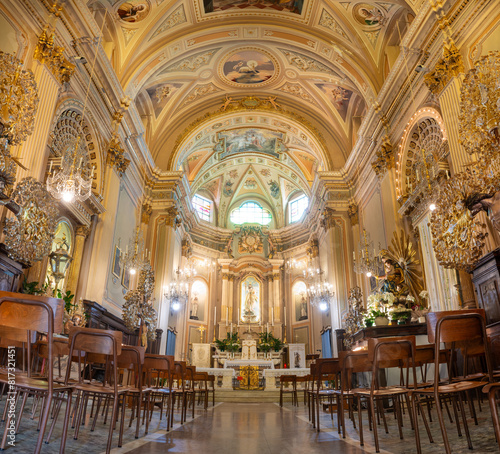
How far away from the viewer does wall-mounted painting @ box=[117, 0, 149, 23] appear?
10.9 metres

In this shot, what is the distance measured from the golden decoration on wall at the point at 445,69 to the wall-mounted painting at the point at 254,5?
5496 mm

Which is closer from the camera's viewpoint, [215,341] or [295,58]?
[295,58]

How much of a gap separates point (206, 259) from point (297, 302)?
17.2 ft

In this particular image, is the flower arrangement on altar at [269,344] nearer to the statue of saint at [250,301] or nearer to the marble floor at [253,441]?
the statue of saint at [250,301]

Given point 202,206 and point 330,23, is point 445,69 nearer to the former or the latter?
point 330,23

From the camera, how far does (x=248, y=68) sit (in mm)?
15422

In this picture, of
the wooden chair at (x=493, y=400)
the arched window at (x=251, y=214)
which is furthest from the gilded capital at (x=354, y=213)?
the wooden chair at (x=493, y=400)

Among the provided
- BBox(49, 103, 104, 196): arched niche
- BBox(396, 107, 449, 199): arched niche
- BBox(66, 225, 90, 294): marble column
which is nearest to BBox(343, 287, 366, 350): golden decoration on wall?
BBox(396, 107, 449, 199): arched niche

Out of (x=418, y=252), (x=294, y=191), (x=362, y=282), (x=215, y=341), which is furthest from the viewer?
(x=294, y=191)

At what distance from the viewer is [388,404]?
659 cm

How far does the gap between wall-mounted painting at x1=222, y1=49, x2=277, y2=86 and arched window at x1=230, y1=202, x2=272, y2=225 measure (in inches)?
361

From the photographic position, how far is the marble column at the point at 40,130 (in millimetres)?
6934

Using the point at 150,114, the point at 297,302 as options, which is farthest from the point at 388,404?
the point at 297,302

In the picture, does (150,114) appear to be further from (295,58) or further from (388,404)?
(388,404)
